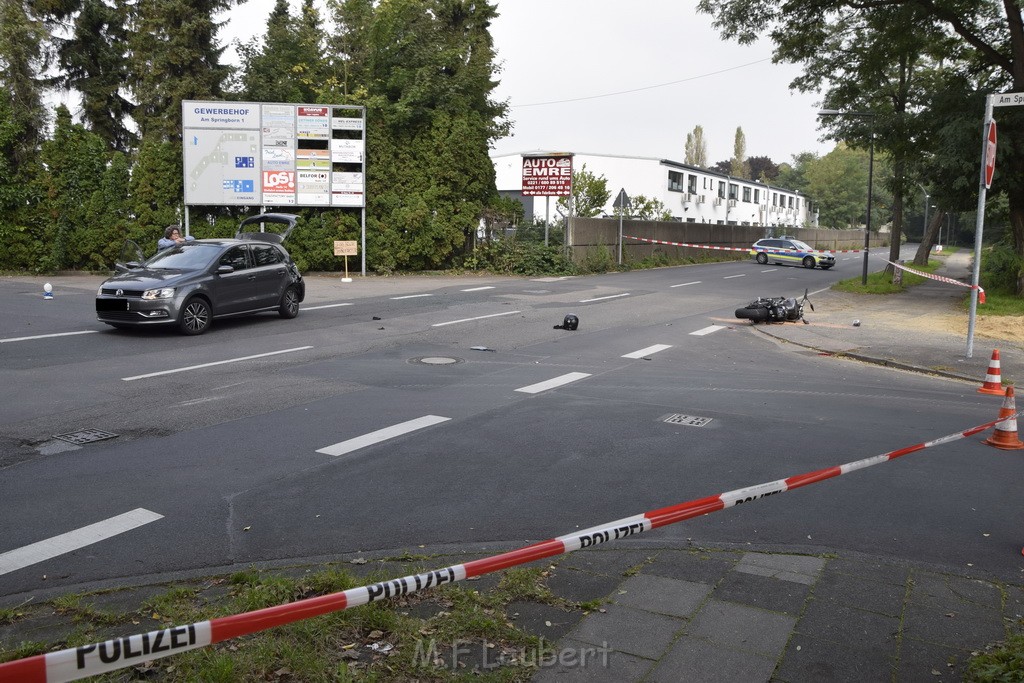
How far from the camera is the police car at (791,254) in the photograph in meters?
44.1

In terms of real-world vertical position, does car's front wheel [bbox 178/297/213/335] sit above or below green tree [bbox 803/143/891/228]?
below

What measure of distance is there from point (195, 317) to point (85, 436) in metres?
6.86

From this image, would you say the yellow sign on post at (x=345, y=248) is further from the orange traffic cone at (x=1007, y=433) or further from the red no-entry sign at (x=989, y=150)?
the orange traffic cone at (x=1007, y=433)

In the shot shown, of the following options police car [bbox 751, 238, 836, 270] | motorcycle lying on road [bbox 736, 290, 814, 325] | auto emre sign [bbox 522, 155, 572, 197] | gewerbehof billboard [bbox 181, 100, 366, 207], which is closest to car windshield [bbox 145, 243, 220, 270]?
motorcycle lying on road [bbox 736, 290, 814, 325]

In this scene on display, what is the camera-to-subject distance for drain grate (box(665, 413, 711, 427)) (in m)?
8.71

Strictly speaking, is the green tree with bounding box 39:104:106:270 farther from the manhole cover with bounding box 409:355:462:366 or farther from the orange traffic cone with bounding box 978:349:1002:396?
the orange traffic cone with bounding box 978:349:1002:396

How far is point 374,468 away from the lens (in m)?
6.89

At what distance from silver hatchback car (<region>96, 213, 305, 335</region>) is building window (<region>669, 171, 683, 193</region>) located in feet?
184

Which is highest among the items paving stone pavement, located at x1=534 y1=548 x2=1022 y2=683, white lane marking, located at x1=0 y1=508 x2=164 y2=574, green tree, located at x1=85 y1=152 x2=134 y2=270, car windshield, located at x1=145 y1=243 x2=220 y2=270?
green tree, located at x1=85 y1=152 x2=134 y2=270

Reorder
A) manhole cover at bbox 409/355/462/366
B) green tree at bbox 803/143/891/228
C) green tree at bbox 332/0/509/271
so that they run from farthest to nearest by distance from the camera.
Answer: green tree at bbox 803/143/891/228, green tree at bbox 332/0/509/271, manhole cover at bbox 409/355/462/366

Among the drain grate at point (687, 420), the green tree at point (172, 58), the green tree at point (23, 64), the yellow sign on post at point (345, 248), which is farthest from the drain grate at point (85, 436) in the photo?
the green tree at point (172, 58)

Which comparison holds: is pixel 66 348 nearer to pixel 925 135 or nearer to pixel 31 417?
pixel 31 417

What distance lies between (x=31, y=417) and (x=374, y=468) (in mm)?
3978

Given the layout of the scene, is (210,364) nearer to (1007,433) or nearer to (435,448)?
(435,448)
